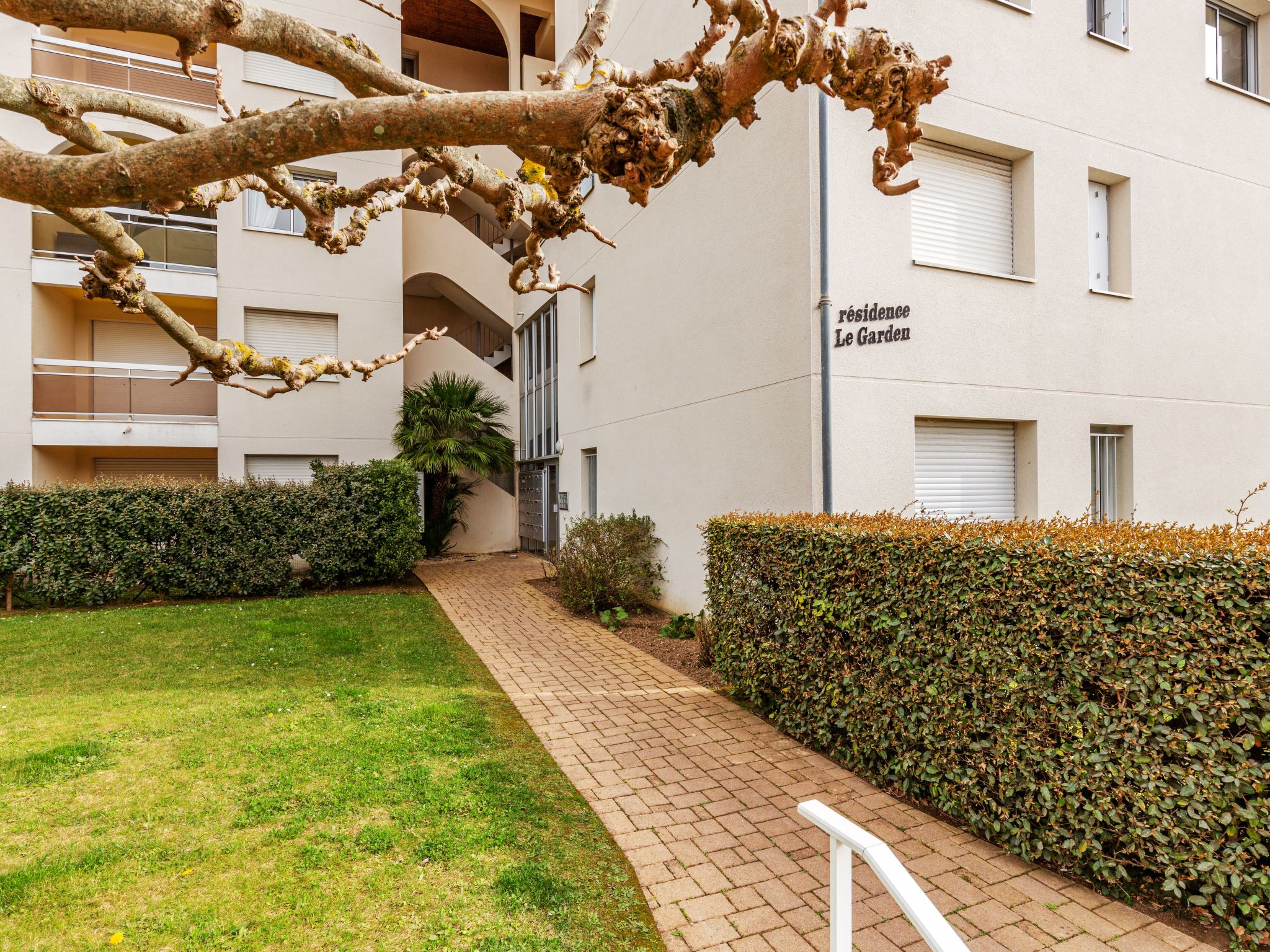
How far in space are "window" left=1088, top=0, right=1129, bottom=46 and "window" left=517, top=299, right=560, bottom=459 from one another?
10415mm

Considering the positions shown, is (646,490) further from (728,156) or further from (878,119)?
(878,119)

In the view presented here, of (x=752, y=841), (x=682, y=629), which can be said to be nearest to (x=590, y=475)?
(x=682, y=629)

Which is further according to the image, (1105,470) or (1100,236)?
(1100,236)

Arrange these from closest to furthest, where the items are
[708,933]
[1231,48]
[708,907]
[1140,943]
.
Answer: [1140,943], [708,933], [708,907], [1231,48]

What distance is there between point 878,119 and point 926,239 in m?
5.07

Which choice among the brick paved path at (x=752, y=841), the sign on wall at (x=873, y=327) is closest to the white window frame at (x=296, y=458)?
the brick paved path at (x=752, y=841)

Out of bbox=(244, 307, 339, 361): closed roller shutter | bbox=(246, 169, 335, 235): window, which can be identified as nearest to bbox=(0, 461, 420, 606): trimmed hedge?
bbox=(244, 307, 339, 361): closed roller shutter

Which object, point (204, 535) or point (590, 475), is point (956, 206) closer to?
point (590, 475)

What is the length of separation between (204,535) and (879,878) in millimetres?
12390

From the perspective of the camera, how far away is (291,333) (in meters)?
15.3

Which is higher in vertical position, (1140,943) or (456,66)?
(456,66)

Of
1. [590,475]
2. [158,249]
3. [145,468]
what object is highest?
[158,249]

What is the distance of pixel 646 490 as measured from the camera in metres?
10.4

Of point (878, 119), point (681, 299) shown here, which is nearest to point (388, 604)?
point (681, 299)
